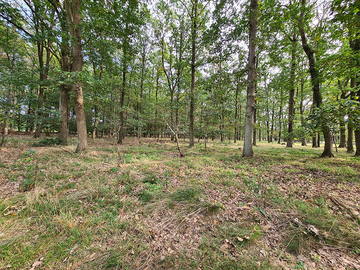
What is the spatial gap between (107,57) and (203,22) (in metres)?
11.6

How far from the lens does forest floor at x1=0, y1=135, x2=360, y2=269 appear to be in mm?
2000

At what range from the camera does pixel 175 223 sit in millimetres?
2783

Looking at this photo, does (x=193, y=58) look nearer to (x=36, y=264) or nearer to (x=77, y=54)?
(x=77, y=54)

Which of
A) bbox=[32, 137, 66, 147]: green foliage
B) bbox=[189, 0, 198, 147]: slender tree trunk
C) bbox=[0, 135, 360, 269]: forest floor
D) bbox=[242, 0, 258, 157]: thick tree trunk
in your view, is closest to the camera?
bbox=[0, 135, 360, 269]: forest floor

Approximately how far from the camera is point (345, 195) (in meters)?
3.63

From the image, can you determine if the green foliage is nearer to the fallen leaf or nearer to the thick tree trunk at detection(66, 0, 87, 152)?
the thick tree trunk at detection(66, 0, 87, 152)

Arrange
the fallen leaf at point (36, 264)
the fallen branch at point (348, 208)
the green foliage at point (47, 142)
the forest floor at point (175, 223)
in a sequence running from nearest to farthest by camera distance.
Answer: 1. the fallen leaf at point (36, 264)
2. the forest floor at point (175, 223)
3. the fallen branch at point (348, 208)
4. the green foliage at point (47, 142)

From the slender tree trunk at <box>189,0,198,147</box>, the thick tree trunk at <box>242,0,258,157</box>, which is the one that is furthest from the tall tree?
the thick tree trunk at <box>242,0,258,157</box>

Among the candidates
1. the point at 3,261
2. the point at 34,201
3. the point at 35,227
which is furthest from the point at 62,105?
the point at 3,261

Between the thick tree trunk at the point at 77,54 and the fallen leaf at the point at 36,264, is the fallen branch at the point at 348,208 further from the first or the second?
the thick tree trunk at the point at 77,54

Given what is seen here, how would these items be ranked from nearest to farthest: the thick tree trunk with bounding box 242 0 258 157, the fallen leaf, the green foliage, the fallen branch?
the fallen leaf → the fallen branch → the thick tree trunk with bounding box 242 0 258 157 → the green foliage

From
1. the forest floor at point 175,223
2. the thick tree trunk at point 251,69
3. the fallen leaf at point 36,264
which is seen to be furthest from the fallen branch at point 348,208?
the fallen leaf at point 36,264

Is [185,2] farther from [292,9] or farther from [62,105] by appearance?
[62,105]

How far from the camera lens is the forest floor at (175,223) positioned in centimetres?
200
